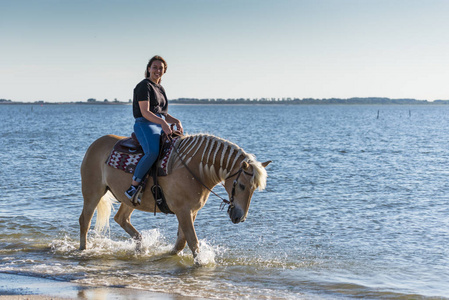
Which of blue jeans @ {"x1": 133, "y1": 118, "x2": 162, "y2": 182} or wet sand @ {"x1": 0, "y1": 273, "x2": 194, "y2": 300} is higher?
blue jeans @ {"x1": 133, "y1": 118, "x2": 162, "y2": 182}

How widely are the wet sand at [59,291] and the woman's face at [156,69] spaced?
319 centimetres

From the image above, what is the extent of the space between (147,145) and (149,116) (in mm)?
469

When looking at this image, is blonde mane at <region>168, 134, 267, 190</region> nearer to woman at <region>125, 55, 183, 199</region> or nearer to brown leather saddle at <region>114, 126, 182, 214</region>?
brown leather saddle at <region>114, 126, 182, 214</region>

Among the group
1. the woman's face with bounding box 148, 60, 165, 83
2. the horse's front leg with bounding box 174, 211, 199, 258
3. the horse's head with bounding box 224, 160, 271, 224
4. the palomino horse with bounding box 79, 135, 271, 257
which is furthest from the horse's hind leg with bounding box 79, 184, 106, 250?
the horse's head with bounding box 224, 160, 271, 224

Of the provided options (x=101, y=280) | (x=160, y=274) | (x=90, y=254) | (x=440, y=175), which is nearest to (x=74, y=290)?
(x=101, y=280)

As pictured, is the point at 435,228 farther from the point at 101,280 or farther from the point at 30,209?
the point at 30,209

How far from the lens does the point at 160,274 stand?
779cm

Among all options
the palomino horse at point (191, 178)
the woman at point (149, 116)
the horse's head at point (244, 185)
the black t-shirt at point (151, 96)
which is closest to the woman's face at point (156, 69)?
the woman at point (149, 116)

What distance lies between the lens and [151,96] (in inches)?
308

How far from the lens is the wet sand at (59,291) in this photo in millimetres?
6311

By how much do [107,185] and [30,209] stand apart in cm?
486

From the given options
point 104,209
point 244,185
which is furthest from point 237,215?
point 104,209

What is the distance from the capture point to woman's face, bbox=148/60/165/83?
7.92 meters

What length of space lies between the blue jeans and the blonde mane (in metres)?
0.28
